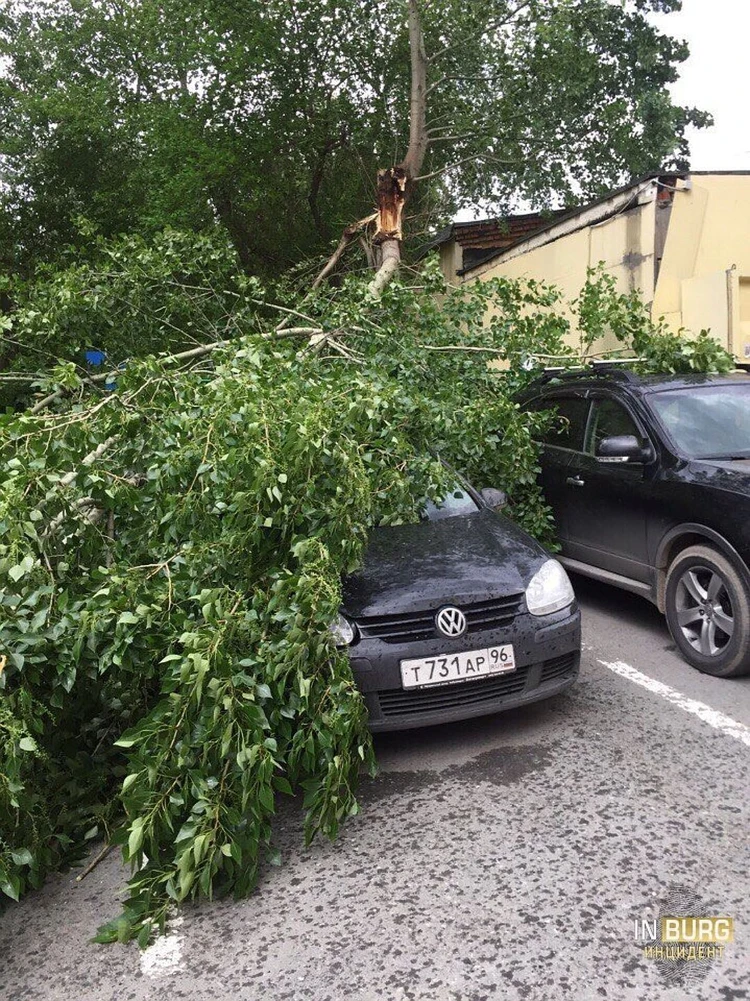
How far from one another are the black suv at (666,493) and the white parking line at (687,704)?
1.21 ft

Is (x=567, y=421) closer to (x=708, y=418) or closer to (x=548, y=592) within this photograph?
(x=708, y=418)

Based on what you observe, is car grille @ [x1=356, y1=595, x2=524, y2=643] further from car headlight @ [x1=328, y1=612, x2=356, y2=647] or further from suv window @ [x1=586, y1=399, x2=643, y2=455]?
suv window @ [x1=586, y1=399, x2=643, y2=455]

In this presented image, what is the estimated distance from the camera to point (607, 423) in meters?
5.80

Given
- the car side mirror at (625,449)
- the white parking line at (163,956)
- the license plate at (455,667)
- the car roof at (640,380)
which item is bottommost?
the white parking line at (163,956)

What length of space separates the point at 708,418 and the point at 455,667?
2.84m

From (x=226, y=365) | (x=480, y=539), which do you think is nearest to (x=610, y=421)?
(x=480, y=539)

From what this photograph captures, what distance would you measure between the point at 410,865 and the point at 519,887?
40 cm

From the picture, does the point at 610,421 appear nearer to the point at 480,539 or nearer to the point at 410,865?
the point at 480,539

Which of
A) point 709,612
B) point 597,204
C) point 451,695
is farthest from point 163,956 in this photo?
point 597,204

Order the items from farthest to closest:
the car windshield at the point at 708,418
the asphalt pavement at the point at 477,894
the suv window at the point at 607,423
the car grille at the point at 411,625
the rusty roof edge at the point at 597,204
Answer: the rusty roof edge at the point at 597,204, the suv window at the point at 607,423, the car windshield at the point at 708,418, the car grille at the point at 411,625, the asphalt pavement at the point at 477,894

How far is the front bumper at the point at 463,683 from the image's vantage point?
11.6 feet

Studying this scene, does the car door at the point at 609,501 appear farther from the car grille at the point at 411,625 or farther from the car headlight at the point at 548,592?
the car grille at the point at 411,625

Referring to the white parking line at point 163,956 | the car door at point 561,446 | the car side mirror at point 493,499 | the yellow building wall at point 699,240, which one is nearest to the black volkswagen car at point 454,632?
the car side mirror at point 493,499

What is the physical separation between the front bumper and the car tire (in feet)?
3.65
